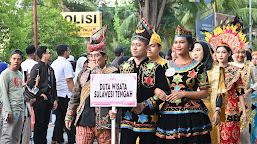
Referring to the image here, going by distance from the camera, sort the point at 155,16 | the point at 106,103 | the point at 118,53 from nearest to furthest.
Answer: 1. the point at 106,103
2. the point at 118,53
3. the point at 155,16

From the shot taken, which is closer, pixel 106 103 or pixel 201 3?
pixel 106 103

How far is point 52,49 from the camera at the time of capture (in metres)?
32.2

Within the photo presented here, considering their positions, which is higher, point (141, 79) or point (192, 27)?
point (192, 27)

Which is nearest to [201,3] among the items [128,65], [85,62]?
[85,62]

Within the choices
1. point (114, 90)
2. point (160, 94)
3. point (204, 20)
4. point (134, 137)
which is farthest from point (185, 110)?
point (204, 20)

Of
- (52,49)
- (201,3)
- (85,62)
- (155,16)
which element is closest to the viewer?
(85,62)

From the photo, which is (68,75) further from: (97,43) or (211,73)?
(97,43)

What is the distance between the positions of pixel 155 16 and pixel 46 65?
9.35 m

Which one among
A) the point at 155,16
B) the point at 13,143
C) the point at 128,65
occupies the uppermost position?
the point at 155,16

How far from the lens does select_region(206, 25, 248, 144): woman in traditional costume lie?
7.93m

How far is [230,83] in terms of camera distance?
8.09 metres

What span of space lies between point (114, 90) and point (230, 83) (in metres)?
3.31

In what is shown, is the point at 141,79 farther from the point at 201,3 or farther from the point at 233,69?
the point at 201,3

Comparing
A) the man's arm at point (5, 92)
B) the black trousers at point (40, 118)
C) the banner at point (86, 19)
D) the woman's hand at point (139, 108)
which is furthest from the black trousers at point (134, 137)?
the banner at point (86, 19)
